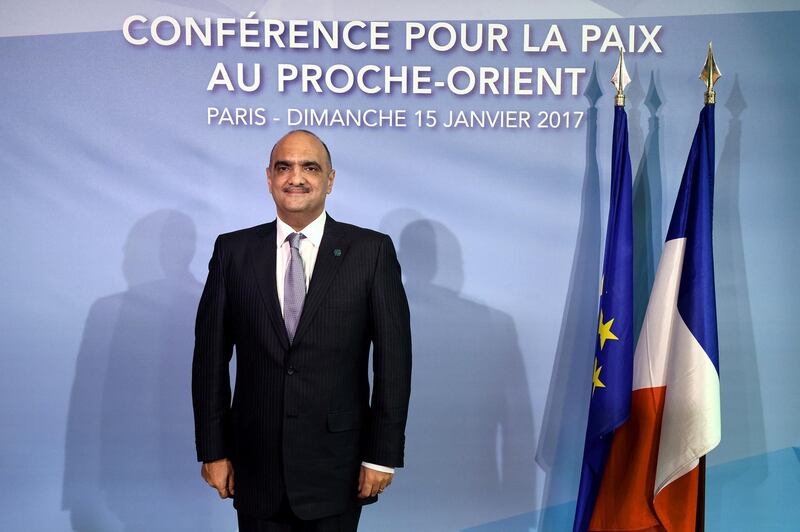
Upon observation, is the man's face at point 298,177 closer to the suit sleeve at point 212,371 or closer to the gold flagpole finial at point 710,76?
the suit sleeve at point 212,371

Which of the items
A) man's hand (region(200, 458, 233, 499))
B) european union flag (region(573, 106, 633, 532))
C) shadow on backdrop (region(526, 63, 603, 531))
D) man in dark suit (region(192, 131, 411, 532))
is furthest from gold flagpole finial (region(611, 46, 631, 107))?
man's hand (region(200, 458, 233, 499))

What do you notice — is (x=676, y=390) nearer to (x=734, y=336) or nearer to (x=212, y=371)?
(x=734, y=336)

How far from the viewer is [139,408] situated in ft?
9.87

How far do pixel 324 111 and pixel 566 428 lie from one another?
1526 millimetres

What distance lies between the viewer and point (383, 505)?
303 centimetres

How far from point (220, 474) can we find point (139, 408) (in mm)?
1014

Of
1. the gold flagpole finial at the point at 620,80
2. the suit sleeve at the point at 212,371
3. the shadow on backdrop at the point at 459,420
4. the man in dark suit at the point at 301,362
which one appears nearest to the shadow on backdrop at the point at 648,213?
A: the gold flagpole finial at the point at 620,80

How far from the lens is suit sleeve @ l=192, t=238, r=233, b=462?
2.12 metres

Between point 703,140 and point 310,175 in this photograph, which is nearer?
point 310,175

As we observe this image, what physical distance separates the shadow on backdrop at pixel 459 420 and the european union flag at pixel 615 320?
37 cm

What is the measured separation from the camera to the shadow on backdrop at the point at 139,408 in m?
2.98

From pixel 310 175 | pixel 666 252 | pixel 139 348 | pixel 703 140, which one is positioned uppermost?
pixel 703 140

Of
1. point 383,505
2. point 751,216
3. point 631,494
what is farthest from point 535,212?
point 383,505

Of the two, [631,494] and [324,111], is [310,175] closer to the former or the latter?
[324,111]
